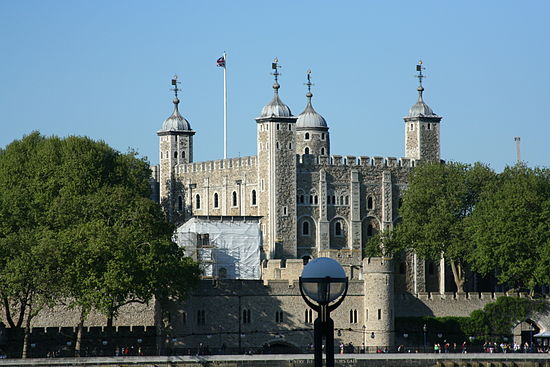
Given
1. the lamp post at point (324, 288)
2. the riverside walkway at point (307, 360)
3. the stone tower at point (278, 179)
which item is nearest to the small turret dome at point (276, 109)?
the stone tower at point (278, 179)

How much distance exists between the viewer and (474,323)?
74.8 m

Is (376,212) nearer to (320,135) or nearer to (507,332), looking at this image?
(320,135)

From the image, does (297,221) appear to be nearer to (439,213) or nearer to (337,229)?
(337,229)

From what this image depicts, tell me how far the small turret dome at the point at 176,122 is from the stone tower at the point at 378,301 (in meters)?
31.5

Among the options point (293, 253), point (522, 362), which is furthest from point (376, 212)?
point (522, 362)

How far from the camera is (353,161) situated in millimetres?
92125

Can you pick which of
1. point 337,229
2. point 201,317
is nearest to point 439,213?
point 337,229

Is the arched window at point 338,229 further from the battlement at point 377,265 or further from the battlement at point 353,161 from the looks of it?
the battlement at point 377,265

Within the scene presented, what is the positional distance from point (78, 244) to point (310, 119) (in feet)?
120

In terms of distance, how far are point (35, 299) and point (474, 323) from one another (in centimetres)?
2353

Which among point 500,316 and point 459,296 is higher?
point 459,296

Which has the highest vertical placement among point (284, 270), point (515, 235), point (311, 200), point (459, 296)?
point (311, 200)

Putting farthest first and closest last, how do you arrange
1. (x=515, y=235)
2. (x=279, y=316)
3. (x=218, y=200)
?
(x=218, y=200) < (x=515, y=235) < (x=279, y=316)

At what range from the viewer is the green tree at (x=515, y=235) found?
7725 cm
